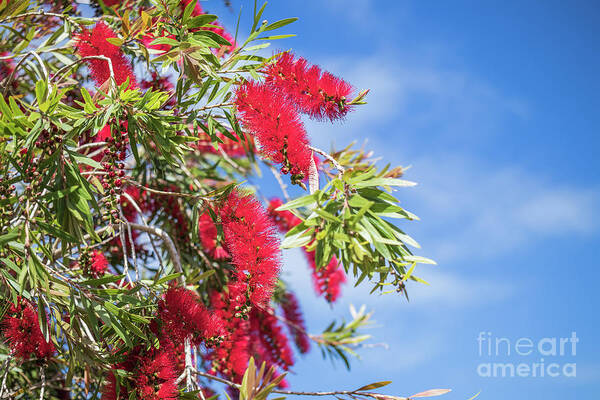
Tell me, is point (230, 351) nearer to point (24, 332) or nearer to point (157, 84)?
point (24, 332)

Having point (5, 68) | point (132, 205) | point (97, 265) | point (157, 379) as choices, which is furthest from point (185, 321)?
point (5, 68)

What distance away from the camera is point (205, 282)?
2.13 metres

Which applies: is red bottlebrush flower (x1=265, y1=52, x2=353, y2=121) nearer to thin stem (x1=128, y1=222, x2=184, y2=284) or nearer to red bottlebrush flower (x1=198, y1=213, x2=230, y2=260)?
thin stem (x1=128, y1=222, x2=184, y2=284)

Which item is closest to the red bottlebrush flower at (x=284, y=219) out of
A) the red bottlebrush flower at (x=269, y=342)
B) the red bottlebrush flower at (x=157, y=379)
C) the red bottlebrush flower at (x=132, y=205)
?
the red bottlebrush flower at (x=269, y=342)

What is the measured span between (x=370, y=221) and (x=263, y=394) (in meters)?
0.46

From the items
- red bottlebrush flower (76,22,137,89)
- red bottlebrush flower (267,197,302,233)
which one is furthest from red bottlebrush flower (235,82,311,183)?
red bottlebrush flower (267,197,302,233)

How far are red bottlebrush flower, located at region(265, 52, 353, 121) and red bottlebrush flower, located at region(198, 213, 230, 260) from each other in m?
0.83

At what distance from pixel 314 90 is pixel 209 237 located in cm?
94

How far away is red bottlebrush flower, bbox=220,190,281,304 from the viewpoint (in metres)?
1.31

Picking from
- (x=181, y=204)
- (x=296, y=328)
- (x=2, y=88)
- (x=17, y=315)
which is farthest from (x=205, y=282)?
(x=2, y=88)

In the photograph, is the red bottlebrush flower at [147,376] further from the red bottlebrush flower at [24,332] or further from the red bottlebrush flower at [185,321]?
the red bottlebrush flower at [24,332]

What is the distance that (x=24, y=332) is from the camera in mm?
1415

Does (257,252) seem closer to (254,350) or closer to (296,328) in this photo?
(254,350)

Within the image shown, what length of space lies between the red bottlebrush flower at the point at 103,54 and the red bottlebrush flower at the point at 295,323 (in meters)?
1.46
